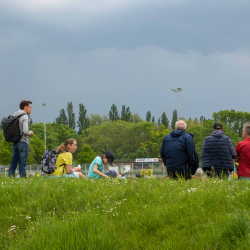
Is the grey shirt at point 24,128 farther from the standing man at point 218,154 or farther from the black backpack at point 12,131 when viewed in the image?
the standing man at point 218,154

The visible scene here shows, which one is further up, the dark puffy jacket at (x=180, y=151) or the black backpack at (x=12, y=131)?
the black backpack at (x=12, y=131)

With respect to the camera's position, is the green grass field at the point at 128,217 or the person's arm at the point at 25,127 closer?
the green grass field at the point at 128,217

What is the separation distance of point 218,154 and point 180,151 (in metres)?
1.18

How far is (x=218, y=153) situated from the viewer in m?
7.36

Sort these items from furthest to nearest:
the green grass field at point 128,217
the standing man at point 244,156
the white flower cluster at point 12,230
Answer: the standing man at point 244,156
the white flower cluster at point 12,230
the green grass field at point 128,217

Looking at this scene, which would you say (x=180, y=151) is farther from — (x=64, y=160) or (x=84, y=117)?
Answer: (x=84, y=117)

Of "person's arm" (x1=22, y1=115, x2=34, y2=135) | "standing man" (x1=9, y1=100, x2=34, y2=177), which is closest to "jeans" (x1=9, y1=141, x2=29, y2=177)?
"standing man" (x1=9, y1=100, x2=34, y2=177)

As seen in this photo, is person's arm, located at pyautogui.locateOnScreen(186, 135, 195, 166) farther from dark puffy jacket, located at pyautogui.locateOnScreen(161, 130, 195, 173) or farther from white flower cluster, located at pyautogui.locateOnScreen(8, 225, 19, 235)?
white flower cluster, located at pyautogui.locateOnScreen(8, 225, 19, 235)

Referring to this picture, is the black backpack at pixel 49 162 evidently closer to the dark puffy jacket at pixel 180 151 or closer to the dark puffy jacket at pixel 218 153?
the dark puffy jacket at pixel 180 151

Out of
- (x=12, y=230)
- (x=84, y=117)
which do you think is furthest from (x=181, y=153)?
(x=84, y=117)

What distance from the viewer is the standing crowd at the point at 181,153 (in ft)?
22.4

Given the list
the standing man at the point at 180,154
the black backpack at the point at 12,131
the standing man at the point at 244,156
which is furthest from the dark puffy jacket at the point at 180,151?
the black backpack at the point at 12,131

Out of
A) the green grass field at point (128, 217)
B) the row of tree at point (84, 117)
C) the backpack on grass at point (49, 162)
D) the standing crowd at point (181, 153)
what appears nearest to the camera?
the green grass field at point (128, 217)

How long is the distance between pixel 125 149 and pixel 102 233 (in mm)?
83054
